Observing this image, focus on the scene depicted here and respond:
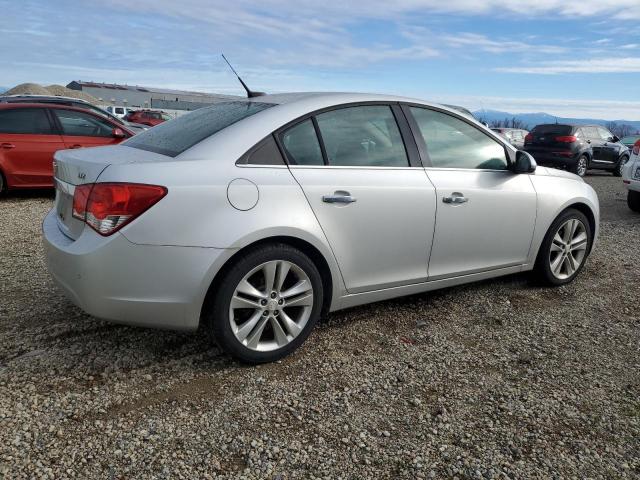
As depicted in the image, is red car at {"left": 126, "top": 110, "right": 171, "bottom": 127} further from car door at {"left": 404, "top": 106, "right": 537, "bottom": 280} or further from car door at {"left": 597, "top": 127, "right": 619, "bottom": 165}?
car door at {"left": 404, "top": 106, "right": 537, "bottom": 280}

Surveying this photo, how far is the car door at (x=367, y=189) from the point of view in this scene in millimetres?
3201

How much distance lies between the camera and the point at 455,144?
391cm

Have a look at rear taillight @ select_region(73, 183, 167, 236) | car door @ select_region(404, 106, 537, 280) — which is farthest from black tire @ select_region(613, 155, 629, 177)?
rear taillight @ select_region(73, 183, 167, 236)

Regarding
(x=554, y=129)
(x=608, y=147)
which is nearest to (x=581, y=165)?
(x=554, y=129)

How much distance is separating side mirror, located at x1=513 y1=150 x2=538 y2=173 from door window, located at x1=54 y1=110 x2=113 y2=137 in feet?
22.7

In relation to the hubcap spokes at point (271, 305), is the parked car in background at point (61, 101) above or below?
above

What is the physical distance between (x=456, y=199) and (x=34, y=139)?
6.88 meters

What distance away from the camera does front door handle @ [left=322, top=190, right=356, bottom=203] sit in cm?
318

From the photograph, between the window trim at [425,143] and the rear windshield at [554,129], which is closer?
the window trim at [425,143]

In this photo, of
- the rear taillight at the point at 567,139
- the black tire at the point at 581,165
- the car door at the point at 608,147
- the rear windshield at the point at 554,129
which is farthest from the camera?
the car door at the point at 608,147

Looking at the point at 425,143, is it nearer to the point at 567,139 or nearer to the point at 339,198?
the point at 339,198

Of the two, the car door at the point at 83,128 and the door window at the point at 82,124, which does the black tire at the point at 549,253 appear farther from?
the door window at the point at 82,124

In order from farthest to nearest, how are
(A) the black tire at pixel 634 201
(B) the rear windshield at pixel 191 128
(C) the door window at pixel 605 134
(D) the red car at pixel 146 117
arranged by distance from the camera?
(D) the red car at pixel 146 117 < (C) the door window at pixel 605 134 < (A) the black tire at pixel 634 201 < (B) the rear windshield at pixel 191 128

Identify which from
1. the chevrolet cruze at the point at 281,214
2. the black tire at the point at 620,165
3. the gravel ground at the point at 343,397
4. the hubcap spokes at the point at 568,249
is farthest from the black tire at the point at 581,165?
the chevrolet cruze at the point at 281,214
